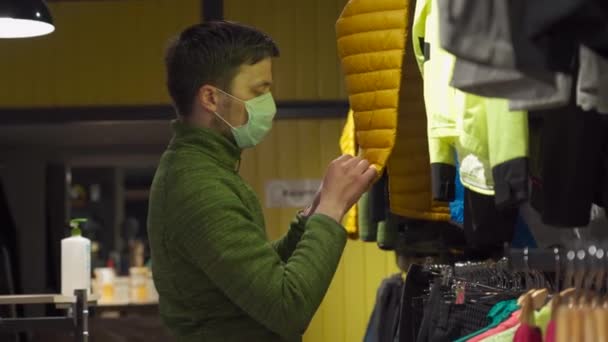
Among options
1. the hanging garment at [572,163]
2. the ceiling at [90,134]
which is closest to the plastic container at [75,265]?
the hanging garment at [572,163]

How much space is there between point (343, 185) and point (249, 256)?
11.1 inches

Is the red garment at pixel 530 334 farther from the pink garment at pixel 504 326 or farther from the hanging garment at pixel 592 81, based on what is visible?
the hanging garment at pixel 592 81

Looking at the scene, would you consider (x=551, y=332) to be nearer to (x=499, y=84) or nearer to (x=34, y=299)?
(x=499, y=84)

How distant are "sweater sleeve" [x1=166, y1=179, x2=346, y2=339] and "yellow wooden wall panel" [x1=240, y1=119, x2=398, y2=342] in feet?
15.5

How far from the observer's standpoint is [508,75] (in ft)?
4.66

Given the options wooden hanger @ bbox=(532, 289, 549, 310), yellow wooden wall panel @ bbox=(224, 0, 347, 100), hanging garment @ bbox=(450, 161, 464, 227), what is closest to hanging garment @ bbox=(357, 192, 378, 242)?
hanging garment @ bbox=(450, 161, 464, 227)

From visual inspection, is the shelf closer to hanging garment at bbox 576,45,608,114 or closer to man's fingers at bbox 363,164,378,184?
man's fingers at bbox 363,164,378,184

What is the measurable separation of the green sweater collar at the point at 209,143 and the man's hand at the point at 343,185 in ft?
0.66

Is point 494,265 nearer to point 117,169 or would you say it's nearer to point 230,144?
point 230,144

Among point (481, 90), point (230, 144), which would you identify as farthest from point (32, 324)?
point (481, 90)

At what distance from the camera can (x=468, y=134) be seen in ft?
7.11

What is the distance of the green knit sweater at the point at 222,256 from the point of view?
2176 mm

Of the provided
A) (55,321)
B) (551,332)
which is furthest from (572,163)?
(55,321)

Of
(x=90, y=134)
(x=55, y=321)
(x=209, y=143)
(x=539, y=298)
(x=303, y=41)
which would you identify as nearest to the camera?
(x=539, y=298)
